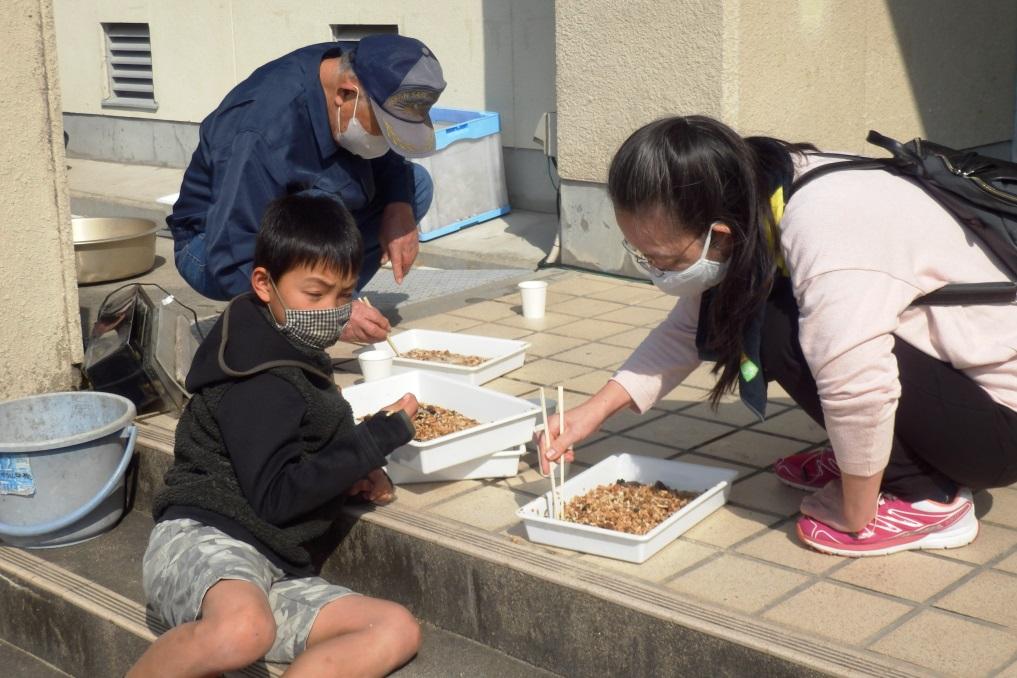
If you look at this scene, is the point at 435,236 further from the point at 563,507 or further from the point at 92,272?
the point at 563,507

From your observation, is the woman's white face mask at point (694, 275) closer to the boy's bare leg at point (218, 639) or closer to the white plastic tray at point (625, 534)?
the white plastic tray at point (625, 534)

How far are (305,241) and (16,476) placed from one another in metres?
1.34

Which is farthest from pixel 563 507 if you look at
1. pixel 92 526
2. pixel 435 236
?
pixel 435 236

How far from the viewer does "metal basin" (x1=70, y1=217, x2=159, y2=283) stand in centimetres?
652

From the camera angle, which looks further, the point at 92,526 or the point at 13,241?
the point at 13,241

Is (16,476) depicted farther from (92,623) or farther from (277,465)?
(277,465)

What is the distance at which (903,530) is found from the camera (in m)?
2.85

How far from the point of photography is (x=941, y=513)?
9.45 ft

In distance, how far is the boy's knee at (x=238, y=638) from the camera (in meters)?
2.65

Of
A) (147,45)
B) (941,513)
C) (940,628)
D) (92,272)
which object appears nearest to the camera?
(940,628)

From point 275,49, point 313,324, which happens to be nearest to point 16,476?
point 313,324

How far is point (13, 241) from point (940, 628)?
3.41 meters

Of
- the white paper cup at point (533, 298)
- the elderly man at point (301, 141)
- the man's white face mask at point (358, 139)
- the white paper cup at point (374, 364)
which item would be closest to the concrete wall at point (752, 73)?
the white paper cup at point (533, 298)

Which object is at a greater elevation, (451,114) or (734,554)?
(451,114)
